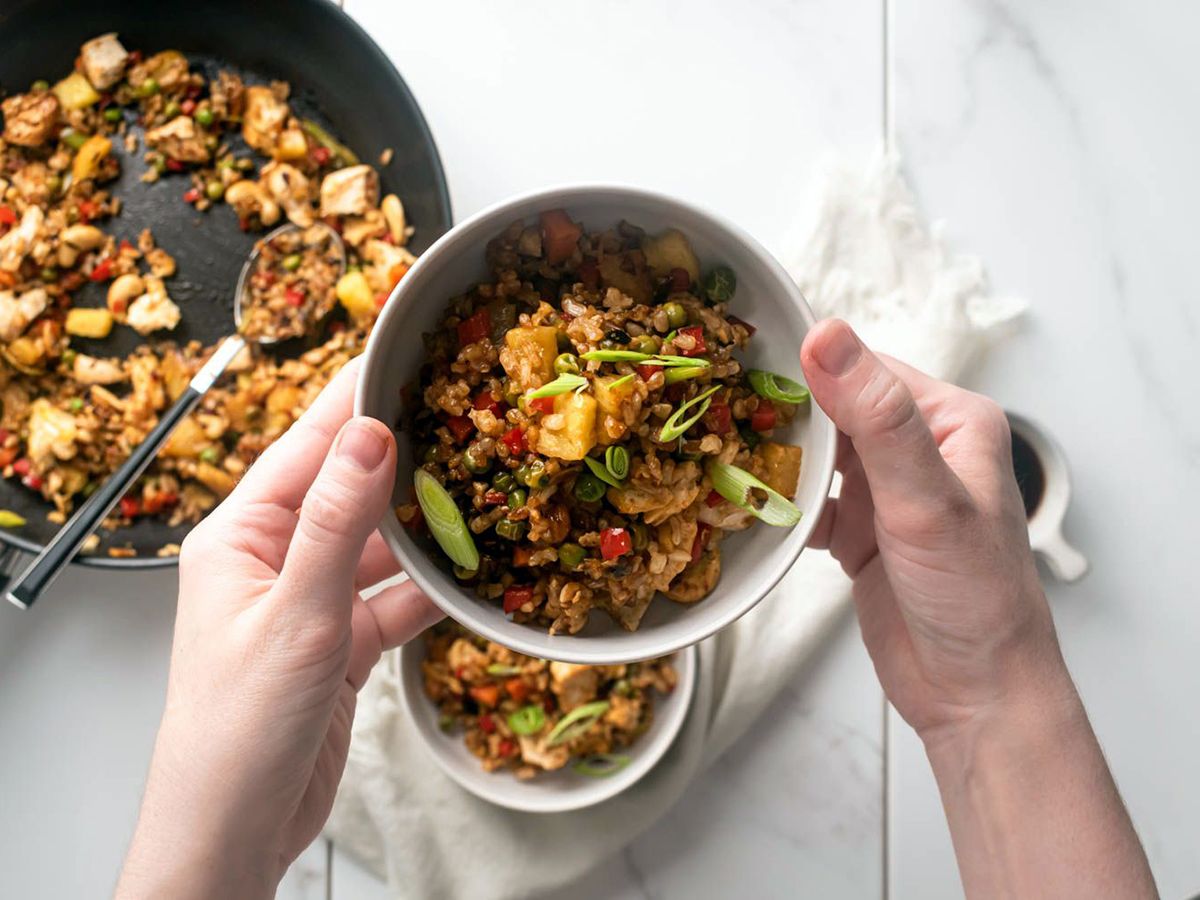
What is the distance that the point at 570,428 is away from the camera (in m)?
1.49

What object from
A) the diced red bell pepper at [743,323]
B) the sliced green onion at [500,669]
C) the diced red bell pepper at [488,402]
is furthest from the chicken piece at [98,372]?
the diced red bell pepper at [743,323]

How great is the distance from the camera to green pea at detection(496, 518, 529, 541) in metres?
1.59

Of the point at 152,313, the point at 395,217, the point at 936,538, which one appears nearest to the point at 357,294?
the point at 395,217

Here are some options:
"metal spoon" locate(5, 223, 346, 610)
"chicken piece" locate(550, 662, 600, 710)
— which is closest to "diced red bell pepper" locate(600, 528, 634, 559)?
"chicken piece" locate(550, 662, 600, 710)

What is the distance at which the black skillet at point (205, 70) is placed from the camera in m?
2.58

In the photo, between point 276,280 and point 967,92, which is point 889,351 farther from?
point 276,280

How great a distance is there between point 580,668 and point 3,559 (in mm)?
1411

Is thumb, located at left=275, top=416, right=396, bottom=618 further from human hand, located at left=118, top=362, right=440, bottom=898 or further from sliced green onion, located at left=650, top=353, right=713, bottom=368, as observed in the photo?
sliced green onion, located at left=650, top=353, right=713, bottom=368

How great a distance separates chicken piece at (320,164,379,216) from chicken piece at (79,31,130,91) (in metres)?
0.62

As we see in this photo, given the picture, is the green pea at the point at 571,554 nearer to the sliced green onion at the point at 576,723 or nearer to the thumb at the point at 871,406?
the thumb at the point at 871,406

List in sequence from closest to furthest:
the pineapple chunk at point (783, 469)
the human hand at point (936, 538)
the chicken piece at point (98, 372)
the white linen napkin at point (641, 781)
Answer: the human hand at point (936, 538) < the pineapple chunk at point (783, 469) < the white linen napkin at point (641, 781) < the chicken piece at point (98, 372)

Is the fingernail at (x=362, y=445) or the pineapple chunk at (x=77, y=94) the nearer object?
the fingernail at (x=362, y=445)

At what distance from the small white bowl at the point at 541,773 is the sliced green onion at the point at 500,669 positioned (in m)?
0.17

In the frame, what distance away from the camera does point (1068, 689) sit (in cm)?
196
